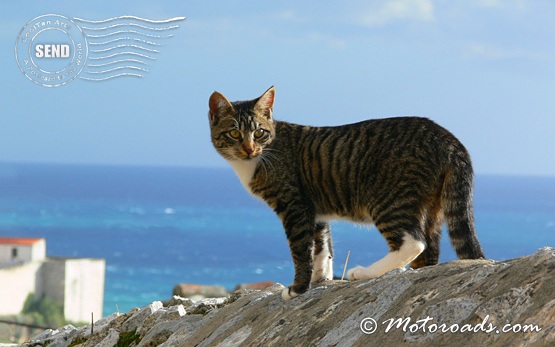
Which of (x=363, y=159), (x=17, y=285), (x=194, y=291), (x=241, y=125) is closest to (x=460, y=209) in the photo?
(x=363, y=159)

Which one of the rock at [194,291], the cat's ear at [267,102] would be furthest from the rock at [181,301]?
the rock at [194,291]

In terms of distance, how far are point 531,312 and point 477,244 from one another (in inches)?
78.9

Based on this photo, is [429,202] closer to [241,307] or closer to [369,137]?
[369,137]

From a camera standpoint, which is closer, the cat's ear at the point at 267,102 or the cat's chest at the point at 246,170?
the cat's chest at the point at 246,170

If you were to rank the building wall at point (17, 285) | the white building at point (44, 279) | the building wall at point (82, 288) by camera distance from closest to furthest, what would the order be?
the building wall at point (17, 285), the white building at point (44, 279), the building wall at point (82, 288)

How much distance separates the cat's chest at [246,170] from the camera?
6176 mm

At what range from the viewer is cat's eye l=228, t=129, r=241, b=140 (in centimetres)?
614

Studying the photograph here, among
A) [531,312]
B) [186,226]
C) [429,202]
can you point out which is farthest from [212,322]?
[186,226]

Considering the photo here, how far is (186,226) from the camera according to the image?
382 feet

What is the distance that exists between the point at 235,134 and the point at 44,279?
43457 millimetres

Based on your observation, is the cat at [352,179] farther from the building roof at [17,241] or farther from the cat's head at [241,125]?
the building roof at [17,241]

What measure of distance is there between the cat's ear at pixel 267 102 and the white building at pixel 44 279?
41504 millimetres

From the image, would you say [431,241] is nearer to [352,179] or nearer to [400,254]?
[400,254]

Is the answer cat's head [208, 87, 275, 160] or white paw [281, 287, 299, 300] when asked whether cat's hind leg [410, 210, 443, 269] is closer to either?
white paw [281, 287, 299, 300]
